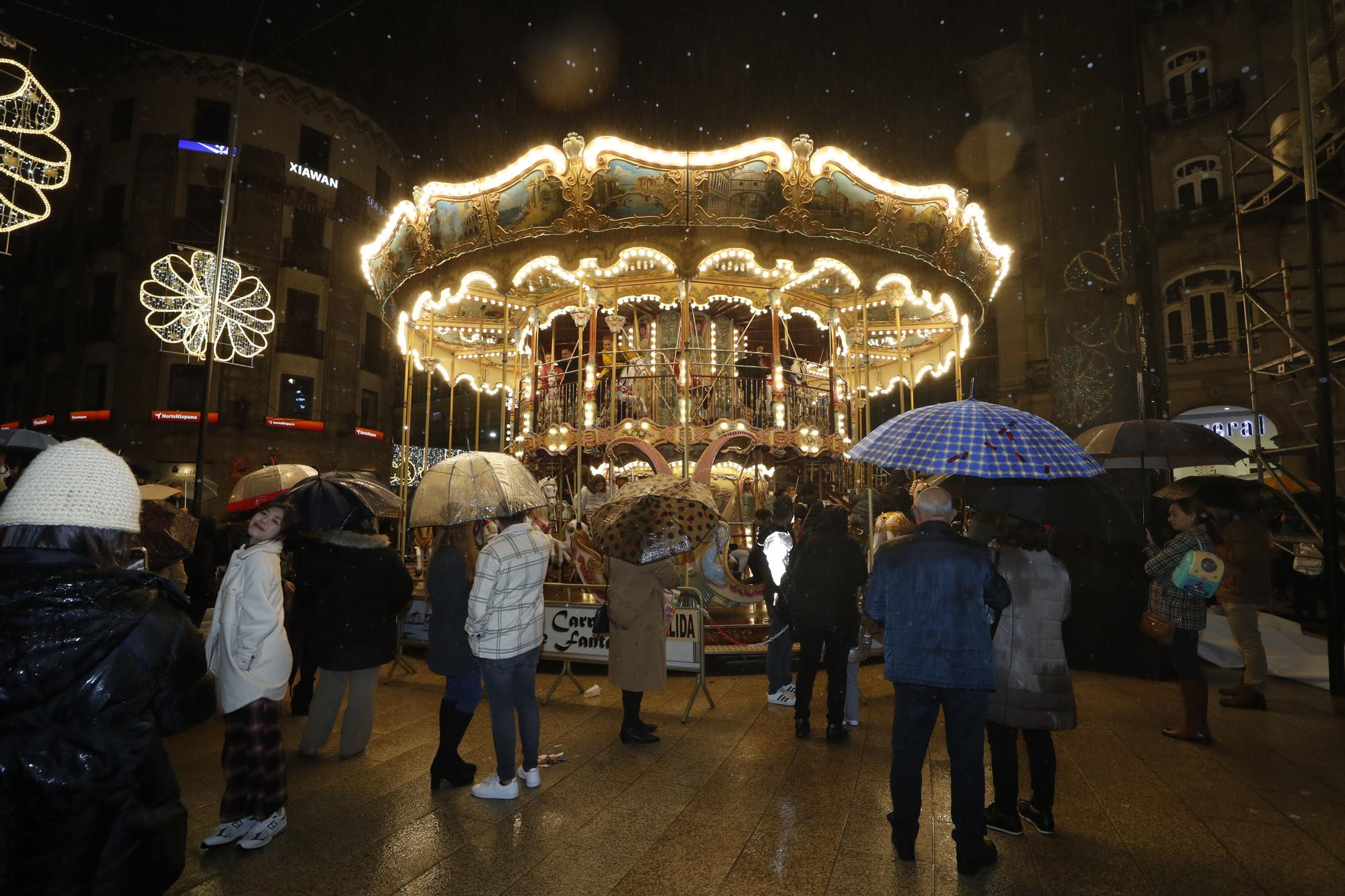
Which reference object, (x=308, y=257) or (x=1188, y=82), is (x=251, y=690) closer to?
(x=1188, y=82)

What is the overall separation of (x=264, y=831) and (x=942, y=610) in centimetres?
357

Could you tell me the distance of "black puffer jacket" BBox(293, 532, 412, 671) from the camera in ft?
15.9

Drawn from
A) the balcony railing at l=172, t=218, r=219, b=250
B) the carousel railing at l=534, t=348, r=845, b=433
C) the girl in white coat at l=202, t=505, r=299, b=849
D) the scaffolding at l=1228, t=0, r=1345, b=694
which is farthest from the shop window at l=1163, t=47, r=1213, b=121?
the balcony railing at l=172, t=218, r=219, b=250

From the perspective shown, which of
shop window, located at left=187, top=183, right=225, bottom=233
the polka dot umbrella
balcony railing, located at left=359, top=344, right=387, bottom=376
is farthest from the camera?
balcony railing, located at left=359, top=344, right=387, bottom=376

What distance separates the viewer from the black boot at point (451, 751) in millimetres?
4430

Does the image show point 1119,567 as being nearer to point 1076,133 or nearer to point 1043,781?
point 1043,781

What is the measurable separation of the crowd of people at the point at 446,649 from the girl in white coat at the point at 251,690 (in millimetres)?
10

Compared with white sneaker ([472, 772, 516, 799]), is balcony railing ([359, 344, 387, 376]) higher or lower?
higher

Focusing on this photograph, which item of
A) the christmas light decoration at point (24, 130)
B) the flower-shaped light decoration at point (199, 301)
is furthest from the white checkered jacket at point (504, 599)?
the flower-shaped light decoration at point (199, 301)

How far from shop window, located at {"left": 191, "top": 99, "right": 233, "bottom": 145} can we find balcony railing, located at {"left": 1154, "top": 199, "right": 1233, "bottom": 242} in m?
30.2

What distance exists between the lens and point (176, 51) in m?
25.0

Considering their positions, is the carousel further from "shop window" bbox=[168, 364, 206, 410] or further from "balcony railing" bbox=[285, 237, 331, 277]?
"shop window" bbox=[168, 364, 206, 410]

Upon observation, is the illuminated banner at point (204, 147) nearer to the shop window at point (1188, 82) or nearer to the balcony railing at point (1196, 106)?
the balcony railing at point (1196, 106)

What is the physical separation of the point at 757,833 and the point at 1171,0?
26469mm
